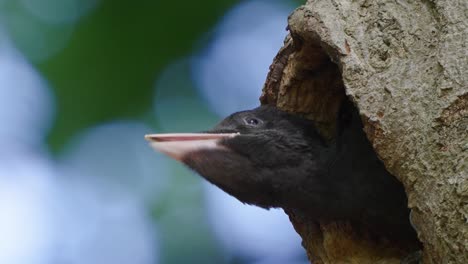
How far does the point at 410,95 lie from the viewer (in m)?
1.96

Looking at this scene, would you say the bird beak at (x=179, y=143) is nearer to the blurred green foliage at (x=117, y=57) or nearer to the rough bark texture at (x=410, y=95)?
the rough bark texture at (x=410, y=95)

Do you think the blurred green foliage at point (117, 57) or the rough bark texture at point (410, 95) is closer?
the rough bark texture at point (410, 95)

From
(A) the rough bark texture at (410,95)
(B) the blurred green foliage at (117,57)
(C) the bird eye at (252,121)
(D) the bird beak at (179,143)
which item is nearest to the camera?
(A) the rough bark texture at (410,95)

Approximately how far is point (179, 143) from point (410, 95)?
0.59 m

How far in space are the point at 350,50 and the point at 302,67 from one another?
1.17ft

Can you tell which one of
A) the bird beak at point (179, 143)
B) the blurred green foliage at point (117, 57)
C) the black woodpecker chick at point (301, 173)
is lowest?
the black woodpecker chick at point (301, 173)

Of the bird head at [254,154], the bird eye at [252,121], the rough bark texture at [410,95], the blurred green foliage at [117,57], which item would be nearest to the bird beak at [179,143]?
the bird head at [254,154]

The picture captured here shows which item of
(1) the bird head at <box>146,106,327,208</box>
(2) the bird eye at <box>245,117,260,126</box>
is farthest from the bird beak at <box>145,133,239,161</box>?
(2) the bird eye at <box>245,117,260,126</box>

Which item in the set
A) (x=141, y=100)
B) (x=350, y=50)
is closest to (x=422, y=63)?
(x=350, y=50)

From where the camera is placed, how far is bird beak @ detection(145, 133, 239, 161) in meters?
2.21

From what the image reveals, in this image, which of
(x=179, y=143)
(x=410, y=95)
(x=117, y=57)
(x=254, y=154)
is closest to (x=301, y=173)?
(x=254, y=154)

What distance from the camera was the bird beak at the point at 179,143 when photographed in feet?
7.27

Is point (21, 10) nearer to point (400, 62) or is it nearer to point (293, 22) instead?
point (293, 22)

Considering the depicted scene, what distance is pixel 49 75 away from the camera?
9.64ft
